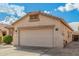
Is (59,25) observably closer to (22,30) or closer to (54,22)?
(54,22)

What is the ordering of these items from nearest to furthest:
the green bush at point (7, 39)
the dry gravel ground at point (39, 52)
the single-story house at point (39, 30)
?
the dry gravel ground at point (39, 52)
the single-story house at point (39, 30)
the green bush at point (7, 39)

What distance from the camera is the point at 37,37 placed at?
46.8 feet

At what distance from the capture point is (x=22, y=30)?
602 inches

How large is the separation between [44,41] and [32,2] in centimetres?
372

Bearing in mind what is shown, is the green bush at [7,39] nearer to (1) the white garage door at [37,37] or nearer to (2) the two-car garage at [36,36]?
(2) the two-car garage at [36,36]

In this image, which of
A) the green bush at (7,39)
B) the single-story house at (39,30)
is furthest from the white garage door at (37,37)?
the green bush at (7,39)

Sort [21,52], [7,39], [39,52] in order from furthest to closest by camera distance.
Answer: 1. [7,39]
2. [21,52]
3. [39,52]

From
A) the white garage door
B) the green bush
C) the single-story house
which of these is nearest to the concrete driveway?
the white garage door

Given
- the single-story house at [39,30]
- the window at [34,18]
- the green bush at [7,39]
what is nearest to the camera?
the single-story house at [39,30]

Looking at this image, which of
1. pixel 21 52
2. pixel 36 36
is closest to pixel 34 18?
pixel 36 36

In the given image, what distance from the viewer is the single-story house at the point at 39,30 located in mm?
13766

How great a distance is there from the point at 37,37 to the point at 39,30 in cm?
63

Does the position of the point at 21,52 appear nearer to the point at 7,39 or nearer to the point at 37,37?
the point at 37,37

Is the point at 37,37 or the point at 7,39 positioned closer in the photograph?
the point at 37,37
